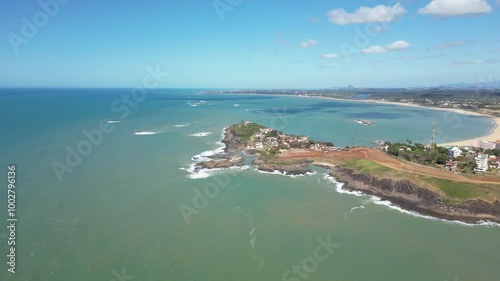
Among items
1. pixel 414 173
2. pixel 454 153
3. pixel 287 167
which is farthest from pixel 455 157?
pixel 287 167

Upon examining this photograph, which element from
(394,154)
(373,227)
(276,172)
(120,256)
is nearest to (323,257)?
(373,227)

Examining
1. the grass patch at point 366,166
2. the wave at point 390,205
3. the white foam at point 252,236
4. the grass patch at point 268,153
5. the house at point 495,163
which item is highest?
the house at point 495,163

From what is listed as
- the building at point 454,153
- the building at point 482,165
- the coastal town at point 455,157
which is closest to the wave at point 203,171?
the coastal town at point 455,157

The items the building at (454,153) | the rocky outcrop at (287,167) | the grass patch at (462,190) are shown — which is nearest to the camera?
the grass patch at (462,190)

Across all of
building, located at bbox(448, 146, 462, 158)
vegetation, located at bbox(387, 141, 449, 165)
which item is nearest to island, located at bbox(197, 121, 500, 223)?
vegetation, located at bbox(387, 141, 449, 165)

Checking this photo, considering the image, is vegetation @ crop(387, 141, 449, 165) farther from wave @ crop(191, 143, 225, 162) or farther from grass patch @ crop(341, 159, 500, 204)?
wave @ crop(191, 143, 225, 162)

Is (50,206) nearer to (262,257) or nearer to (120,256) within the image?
(120,256)

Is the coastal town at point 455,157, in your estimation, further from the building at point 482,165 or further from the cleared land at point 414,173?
the cleared land at point 414,173

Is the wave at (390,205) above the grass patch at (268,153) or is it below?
below
